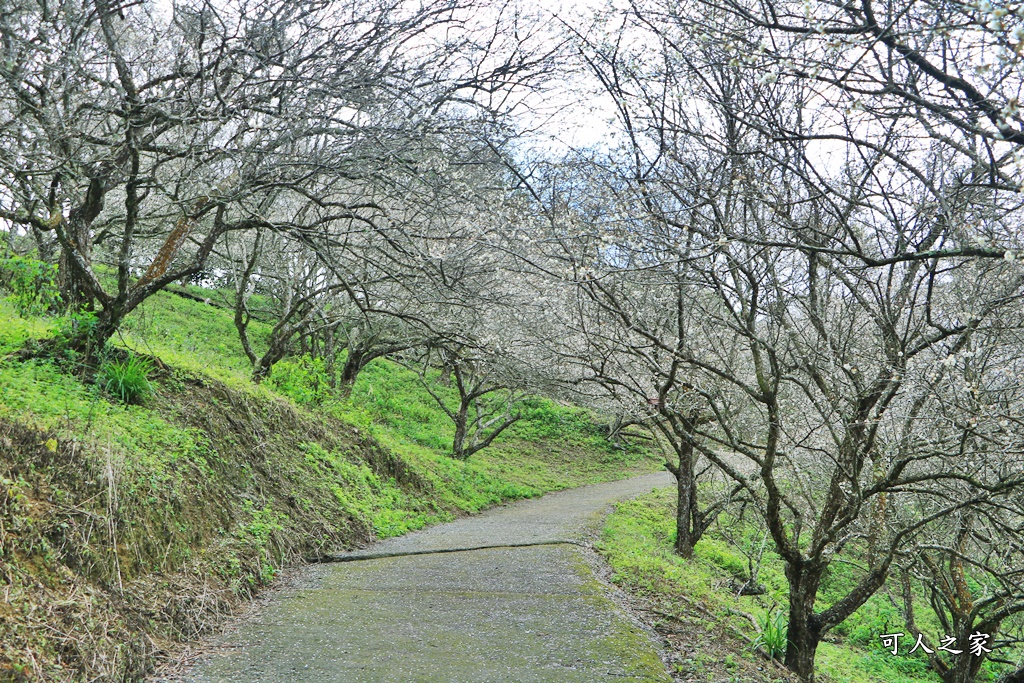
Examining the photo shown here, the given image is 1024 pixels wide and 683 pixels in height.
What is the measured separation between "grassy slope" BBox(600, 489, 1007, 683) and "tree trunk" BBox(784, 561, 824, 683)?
0.41 meters

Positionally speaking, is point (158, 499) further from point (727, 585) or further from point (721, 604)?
point (727, 585)

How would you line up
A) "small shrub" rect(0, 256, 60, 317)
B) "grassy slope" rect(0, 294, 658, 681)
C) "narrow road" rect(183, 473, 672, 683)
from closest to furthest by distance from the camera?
"grassy slope" rect(0, 294, 658, 681) → "narrow road" rect(183, 473, 672, 683) → "small shrub" rect(0, 256, 60, 317)

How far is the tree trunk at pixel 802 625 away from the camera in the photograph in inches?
252

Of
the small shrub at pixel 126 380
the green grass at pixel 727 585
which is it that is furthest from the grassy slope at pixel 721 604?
the small shrub at pixel 126 380

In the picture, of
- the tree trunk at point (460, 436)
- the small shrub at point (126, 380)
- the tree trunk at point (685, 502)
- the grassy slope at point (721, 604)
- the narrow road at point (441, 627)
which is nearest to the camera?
the narrow road at point (441, 627)

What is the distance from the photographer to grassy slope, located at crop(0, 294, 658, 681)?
417cm

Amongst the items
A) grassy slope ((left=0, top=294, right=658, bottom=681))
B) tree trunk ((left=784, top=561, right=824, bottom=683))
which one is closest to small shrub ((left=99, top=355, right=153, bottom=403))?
grassy slope ((left=0, top=294, right=658, bottom=681))

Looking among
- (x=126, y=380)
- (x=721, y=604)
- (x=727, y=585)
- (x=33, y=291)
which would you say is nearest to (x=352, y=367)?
(x=33, y=291)

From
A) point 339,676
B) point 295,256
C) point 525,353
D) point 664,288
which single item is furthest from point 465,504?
point 339,676

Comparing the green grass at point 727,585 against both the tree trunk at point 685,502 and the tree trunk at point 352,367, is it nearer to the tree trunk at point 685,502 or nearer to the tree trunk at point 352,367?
the tree trunk at point 685,502

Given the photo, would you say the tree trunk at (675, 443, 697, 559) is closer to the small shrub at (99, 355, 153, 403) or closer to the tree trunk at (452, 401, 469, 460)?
the tree trunk at (452, 401, 469, 460)

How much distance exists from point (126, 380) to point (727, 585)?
8.92 metres

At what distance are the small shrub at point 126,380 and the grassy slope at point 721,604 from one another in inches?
211

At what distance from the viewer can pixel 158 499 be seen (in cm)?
565
